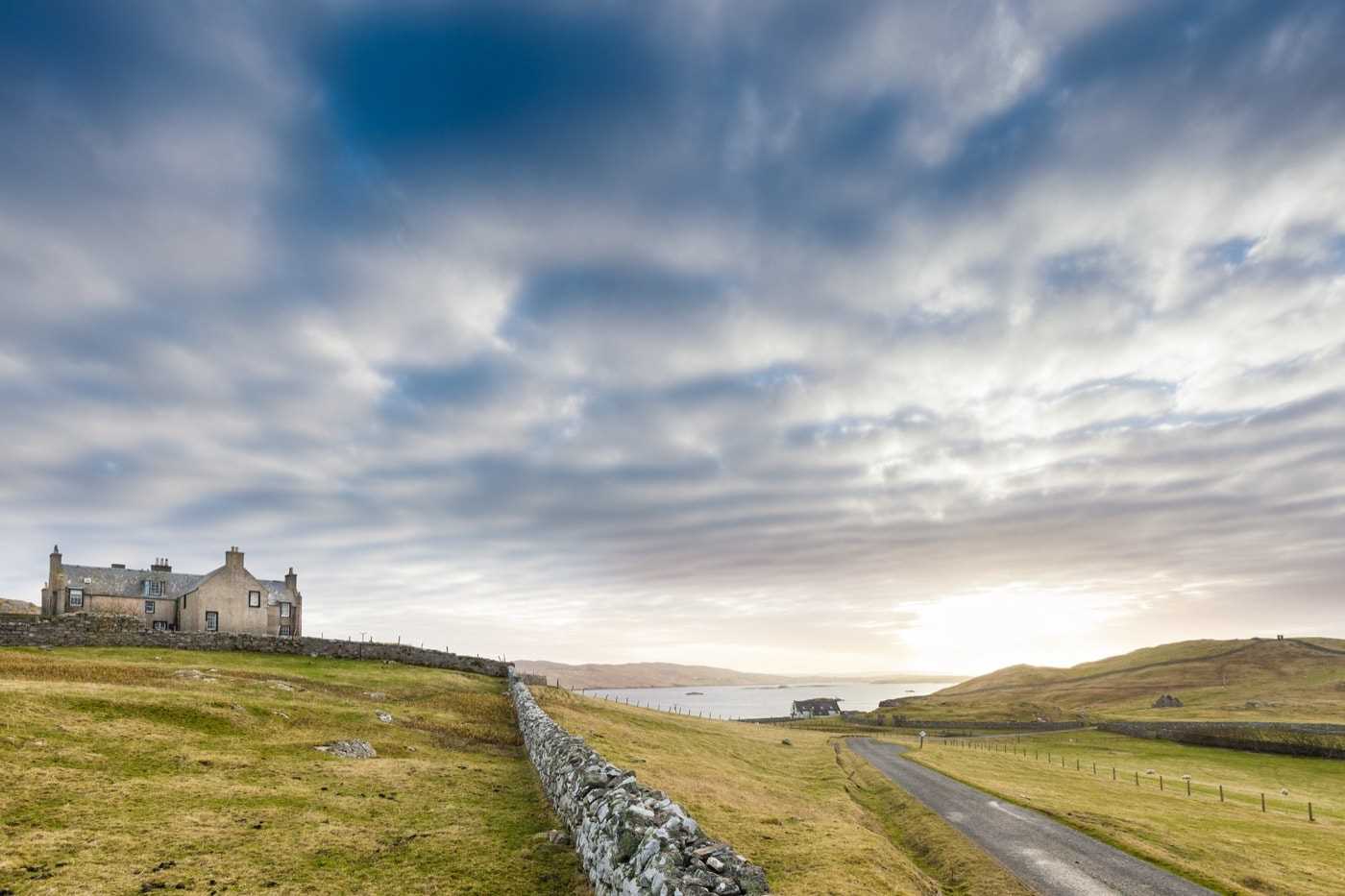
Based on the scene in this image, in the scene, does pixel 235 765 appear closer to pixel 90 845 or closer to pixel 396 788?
pixel 396 788

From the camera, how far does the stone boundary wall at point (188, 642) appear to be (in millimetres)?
47000

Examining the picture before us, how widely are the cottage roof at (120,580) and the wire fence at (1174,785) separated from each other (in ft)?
319

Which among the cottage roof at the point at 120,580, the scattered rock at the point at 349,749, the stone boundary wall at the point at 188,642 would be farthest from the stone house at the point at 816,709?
the scattered rock at the point at 349,749

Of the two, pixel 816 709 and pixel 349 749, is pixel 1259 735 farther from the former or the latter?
pixel 349 749

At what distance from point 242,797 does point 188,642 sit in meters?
44.8

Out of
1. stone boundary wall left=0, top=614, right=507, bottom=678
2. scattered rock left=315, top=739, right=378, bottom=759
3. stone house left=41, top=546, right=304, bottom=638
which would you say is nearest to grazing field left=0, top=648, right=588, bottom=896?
scattered rock left=315, top=739, right=378, bottom=759

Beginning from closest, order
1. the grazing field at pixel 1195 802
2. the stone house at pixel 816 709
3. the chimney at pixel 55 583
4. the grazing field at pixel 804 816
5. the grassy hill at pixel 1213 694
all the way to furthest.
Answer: the grazing field at pixel 804 816, the grazing field at pixel 1195 802, the chimney at pixel 55 583, the grassy hill at pixel 1213 694, the stone house at pixel 816 709

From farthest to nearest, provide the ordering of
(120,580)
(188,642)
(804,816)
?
(120,580), (188,642), (804,816)

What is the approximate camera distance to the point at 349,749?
81.0ft

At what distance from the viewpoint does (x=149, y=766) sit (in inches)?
762

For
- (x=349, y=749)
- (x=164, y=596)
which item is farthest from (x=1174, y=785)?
(x=164, y=596)

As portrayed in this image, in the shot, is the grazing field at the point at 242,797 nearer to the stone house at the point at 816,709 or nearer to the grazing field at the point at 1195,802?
the grazing field at the point at 1195,802

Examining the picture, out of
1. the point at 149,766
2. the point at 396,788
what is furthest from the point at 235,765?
the point at 396,788

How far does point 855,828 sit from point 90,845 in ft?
82.0
